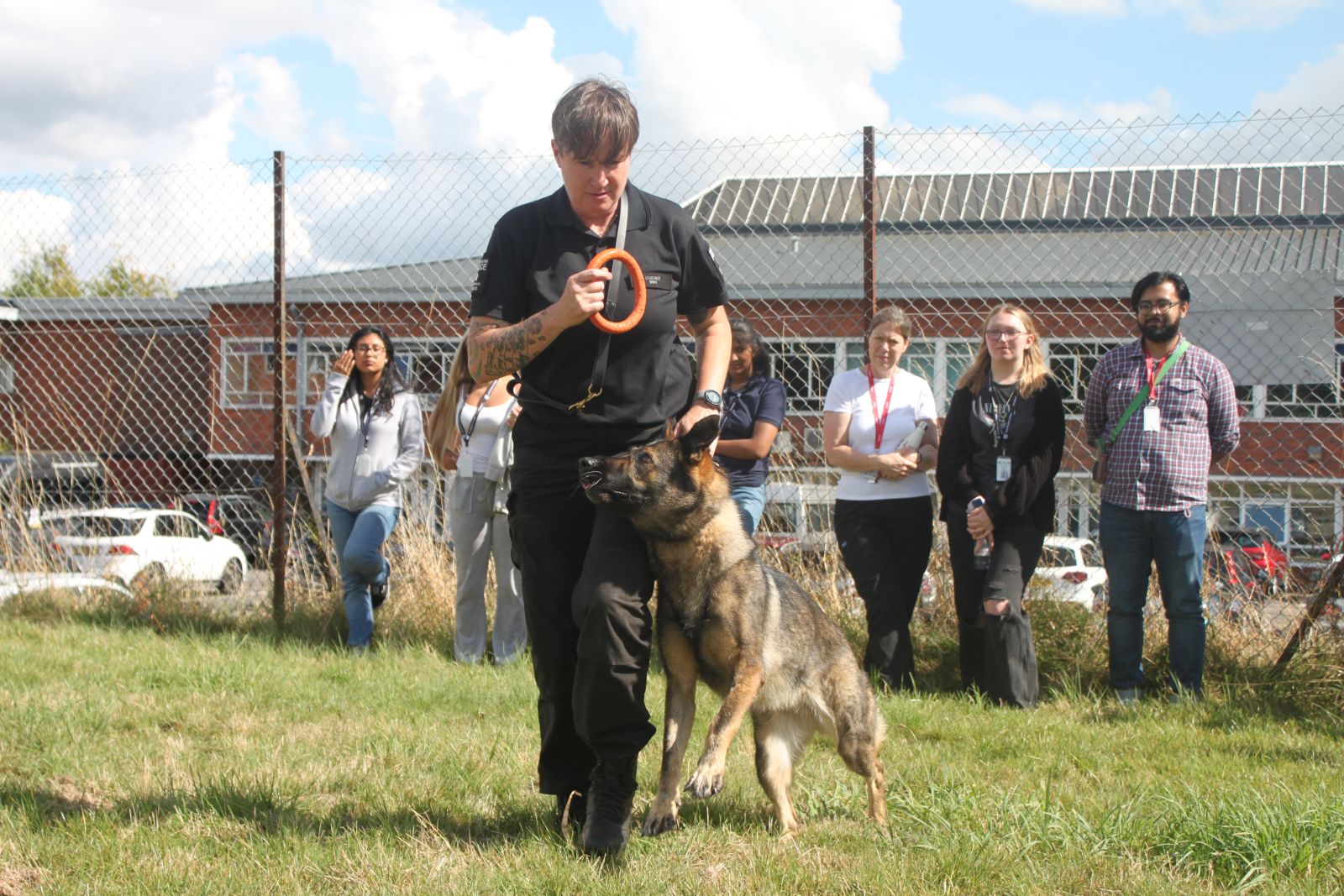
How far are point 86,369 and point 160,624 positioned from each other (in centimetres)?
1273

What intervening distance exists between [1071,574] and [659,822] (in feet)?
12.5

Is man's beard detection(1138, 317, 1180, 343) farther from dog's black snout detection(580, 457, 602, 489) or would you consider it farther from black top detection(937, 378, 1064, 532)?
dog's black snout detection(580, 457, 602, 489)

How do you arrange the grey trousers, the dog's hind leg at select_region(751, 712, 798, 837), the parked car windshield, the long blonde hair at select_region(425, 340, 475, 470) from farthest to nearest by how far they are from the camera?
the parked car windshield < the long blonde hair at select_region(425, 340, 475, 470) < the grey trousers < the dog's hind leg at select_region(751, 712, 798, 837)

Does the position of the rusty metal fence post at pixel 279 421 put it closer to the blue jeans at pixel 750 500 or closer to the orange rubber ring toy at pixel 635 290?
the blue jeans at pixel 750 500

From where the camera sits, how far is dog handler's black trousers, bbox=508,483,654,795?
326 cm

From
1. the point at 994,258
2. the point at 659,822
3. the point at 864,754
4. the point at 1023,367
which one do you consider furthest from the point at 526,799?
the point at 994,258

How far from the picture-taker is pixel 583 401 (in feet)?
10.9

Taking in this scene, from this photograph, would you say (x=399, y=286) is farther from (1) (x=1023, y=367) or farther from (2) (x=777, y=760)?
(2) (x=777, y=760)

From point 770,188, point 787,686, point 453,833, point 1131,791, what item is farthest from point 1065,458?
point 453,833

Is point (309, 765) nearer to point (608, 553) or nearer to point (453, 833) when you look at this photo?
point (453, 833)

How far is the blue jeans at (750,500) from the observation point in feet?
20.5

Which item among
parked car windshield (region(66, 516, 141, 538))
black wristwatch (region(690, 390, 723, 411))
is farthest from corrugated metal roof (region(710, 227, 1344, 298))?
parked car windshield (region(66, 516, 141, 538))

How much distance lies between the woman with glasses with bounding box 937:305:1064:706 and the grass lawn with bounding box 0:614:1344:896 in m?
0.32

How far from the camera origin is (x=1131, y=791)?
4098 mm
